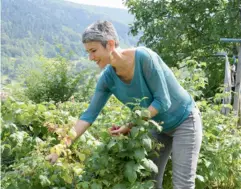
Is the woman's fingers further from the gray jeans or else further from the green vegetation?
the gray jeans

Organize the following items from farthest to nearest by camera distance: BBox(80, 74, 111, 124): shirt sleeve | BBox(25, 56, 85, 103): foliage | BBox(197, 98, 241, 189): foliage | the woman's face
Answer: BBox(25, 56, 85, 103): foliage < BBox(197, 98, 241, 189): foliage < BBox(80, 74, 111, 124): shirt sleeve < the woman's face

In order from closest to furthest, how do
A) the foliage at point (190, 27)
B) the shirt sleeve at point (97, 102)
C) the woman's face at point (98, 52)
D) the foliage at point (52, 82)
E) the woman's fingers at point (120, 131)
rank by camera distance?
the woman's face at point (98, 52) < the woman's fingers at point (120, 131) < the shirt sleeve at point (97, 102) < the foliage at point (52, 82) < the foliage at point (190, 27)

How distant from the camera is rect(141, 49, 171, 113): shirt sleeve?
196 cm

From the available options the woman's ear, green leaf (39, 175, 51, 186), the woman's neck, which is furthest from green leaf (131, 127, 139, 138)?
green leaf (39, 175, 51, 186)

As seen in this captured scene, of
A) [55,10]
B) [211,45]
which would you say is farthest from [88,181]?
[55,10]

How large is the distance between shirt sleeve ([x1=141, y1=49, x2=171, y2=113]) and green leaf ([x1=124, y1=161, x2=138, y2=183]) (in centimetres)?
31

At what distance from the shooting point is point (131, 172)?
2035 mm

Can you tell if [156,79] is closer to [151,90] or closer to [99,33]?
[151,90]

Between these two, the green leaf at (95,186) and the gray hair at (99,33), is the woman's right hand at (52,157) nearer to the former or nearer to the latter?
the green leaf at (95,186)

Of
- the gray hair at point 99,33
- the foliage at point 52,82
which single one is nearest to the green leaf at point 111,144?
the gray hair at point 99,33

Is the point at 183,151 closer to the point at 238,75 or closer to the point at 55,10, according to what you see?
the point at 238,75

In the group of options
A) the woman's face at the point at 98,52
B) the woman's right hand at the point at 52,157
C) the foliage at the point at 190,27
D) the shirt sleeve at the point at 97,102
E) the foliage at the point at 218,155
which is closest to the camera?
the woman's face at the point at 98,52

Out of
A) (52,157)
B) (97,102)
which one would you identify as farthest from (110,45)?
(52,157)

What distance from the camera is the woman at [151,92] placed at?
195 centimetres
